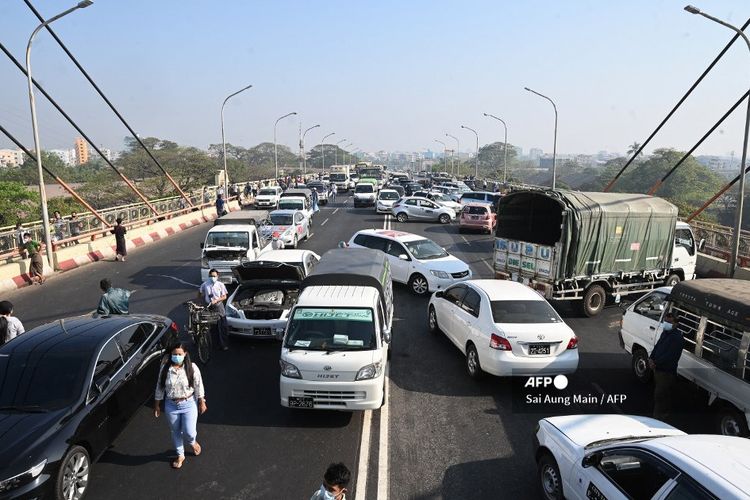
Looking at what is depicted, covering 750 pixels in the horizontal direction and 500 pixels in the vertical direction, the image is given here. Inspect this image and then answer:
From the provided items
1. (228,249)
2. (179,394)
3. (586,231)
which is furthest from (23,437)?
(586,231)

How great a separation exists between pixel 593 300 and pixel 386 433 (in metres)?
8.43

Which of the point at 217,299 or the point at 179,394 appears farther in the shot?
the point at 217,299

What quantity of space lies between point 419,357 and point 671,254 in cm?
891

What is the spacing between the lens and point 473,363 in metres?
9.05

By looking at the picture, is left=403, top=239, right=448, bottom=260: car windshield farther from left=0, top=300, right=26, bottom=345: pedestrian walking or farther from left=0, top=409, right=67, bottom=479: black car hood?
left=0, top=409, right=67, bottom=479: black car hood

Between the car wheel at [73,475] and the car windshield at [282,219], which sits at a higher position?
the car windshield at [282,219]

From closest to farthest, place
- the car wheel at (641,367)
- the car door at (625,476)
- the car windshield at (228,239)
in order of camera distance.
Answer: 1. the car door at (625,476)
2. the car wheel at (641,367)
3. the car windshield at (228,239)

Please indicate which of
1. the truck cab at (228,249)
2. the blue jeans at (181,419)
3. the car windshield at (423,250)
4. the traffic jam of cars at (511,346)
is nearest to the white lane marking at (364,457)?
the traffic jam of cars at (511,346)

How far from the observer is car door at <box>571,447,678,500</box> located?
418 centimetres

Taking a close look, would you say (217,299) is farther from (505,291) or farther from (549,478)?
(549,478)

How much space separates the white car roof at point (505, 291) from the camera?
9.37 m

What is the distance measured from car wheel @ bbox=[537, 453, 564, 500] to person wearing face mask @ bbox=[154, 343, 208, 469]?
159 inches

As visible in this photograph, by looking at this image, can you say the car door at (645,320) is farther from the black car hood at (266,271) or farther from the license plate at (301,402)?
the black car hood at (266,271)

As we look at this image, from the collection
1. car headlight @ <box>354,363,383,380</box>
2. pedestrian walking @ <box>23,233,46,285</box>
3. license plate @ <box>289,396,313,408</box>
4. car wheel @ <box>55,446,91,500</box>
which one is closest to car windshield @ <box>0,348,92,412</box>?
car wheel @ <box>55,446,91,500</box>
